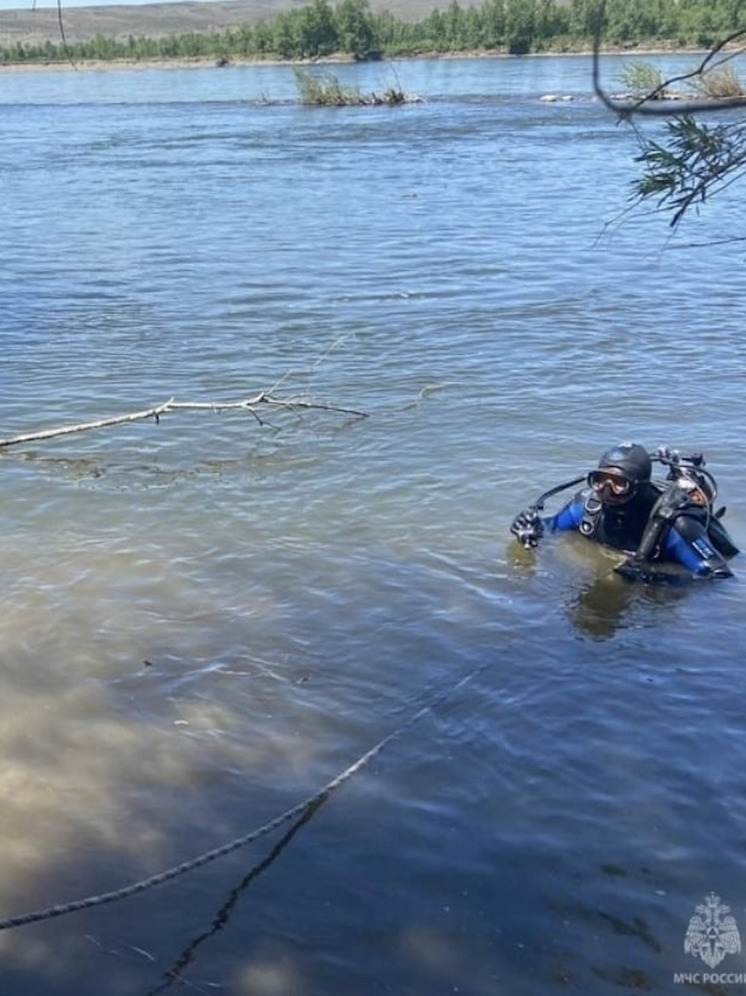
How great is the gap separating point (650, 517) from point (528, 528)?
753 millimetres

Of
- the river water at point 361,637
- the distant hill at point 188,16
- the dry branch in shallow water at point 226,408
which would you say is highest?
the distant hill at point 188,16

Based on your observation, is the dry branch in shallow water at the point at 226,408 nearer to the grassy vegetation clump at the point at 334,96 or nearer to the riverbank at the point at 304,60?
the grassy vegetation clump at the point at 334,96

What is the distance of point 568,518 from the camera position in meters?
7.50

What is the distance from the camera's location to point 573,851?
4543 millimetres

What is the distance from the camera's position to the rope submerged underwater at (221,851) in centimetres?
410

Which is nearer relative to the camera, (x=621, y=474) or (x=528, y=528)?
(x=621, y=474)

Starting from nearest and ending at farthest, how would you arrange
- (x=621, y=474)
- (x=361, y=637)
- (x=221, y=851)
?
(x=221, y=851), (x=361, y=637), (x=621, y=474)

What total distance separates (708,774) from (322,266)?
1189 centimetres

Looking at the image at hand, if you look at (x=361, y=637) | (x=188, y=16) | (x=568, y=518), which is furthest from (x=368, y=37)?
(x=361, y=637)

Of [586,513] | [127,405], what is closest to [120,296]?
[127,405]

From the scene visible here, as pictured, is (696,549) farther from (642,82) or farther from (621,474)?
(642,82)

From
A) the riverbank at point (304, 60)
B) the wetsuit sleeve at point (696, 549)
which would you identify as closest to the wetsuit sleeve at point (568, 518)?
the wetsuit sleeve at point (696, 549)

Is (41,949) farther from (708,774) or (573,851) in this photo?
(708,774)

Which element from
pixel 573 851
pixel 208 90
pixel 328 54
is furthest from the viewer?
pixel 328 54
